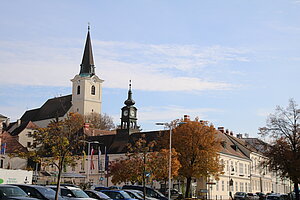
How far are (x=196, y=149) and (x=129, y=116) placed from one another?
26501 mm

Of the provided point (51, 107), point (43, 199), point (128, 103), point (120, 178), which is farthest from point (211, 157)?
point (51, 107)

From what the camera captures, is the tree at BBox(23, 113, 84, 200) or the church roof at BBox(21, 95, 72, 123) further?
the church roof at BBox(21, 95, 72, 123)

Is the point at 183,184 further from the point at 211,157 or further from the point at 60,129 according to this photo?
the point at 60,129

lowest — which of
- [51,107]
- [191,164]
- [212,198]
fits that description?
[212,198]

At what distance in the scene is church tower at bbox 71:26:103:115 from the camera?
411ft

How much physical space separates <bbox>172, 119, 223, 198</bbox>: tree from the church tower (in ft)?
235

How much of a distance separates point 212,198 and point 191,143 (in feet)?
44.8

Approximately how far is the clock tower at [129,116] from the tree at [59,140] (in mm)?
51997

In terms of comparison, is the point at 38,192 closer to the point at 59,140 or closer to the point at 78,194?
the point at 78,194

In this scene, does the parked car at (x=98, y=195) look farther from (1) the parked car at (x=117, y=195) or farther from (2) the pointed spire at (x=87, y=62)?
(2) the pointed spire at (x=87, y=62)

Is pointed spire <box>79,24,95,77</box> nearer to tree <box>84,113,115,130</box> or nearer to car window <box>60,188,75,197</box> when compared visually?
tree <box>84,113,115,130</box>

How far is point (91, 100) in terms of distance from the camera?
12825 cm

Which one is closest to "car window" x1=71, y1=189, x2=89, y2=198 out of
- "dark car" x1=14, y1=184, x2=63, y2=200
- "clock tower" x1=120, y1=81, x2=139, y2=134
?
"dark car" x1=14, y1=184, x2=63, y2=200

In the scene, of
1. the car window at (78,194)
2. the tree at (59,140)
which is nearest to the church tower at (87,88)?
the tree at (59,140)
